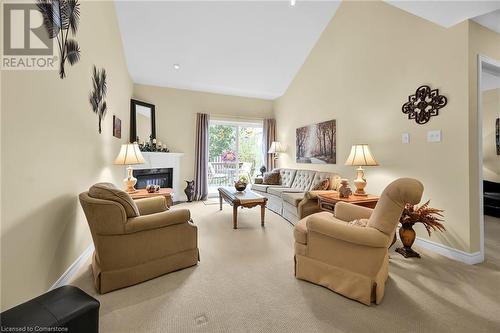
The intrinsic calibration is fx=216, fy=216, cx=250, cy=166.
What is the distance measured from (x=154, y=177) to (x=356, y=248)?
4.62m

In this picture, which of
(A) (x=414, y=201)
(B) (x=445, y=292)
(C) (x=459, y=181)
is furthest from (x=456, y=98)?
(B) (x=445, y=292)

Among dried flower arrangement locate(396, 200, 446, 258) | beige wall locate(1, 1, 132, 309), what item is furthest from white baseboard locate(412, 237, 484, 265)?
beige wall locate(1, 1, 132, 309)

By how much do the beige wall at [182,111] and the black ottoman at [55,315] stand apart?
459cm

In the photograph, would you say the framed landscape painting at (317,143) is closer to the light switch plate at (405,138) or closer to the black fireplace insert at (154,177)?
the light switch plate at (405,138)

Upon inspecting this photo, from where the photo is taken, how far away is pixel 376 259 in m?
1.67

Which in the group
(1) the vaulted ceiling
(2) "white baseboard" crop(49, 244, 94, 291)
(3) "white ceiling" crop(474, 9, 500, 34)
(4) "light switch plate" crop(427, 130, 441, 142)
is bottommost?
(2) "white baseboard" crop(49, 244, 94, 291)

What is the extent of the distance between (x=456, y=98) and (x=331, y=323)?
2.69 meters

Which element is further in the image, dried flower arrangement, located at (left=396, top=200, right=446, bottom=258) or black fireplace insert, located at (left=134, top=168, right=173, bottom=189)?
black fireplace insert, located at (left=134, top=168, right=173, bottom=189)

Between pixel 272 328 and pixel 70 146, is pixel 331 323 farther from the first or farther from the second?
pixel 70 146

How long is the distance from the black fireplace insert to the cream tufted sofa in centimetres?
214

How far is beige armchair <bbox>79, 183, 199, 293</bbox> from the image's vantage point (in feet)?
Result: 5.98

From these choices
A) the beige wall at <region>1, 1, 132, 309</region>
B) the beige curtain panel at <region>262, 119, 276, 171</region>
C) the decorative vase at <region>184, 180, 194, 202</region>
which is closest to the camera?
the beige wall at <region>1, 1, 132, 309</region>

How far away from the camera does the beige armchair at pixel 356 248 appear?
1.61 m

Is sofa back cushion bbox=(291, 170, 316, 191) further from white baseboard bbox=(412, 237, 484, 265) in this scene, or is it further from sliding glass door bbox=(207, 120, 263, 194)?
white baseboard bbox=(412, 237, 484, 265)
